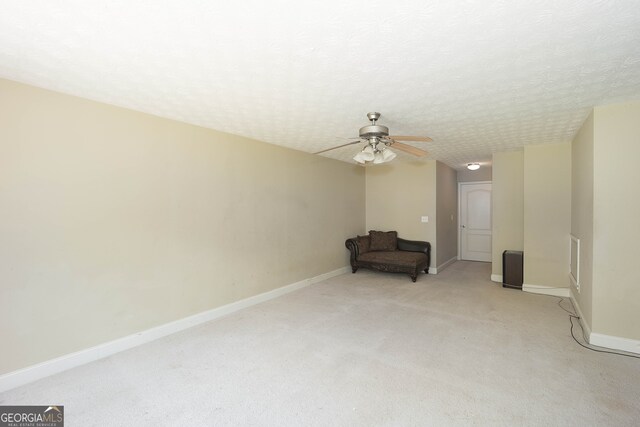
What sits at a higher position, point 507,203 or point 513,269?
point 507,203

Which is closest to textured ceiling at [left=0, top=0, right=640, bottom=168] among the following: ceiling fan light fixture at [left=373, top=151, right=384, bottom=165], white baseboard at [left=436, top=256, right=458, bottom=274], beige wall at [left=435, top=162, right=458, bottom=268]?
ceiling fan light fixture at [left=373, top=151, right=384, bottom=165]

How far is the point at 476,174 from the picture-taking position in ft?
25.0

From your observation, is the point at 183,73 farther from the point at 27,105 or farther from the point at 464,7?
the point at 464,7

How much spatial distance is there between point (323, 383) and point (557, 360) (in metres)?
2.16

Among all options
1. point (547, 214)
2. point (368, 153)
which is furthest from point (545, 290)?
point (368, 153)

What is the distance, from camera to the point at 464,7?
155cm

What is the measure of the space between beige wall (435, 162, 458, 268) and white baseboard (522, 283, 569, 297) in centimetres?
168

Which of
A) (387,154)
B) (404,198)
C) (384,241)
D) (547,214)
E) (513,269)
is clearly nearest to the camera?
(387,154)

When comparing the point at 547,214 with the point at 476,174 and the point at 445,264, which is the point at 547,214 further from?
the point at 476,174

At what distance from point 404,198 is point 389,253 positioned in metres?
1.32

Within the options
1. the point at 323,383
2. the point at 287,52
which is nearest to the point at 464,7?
the point at 287,52

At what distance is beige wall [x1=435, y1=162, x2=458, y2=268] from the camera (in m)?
6.40

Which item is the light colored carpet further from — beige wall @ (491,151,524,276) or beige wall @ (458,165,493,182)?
beige wall @ (458,165,493,182)

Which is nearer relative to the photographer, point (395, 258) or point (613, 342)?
point (613, 342)
